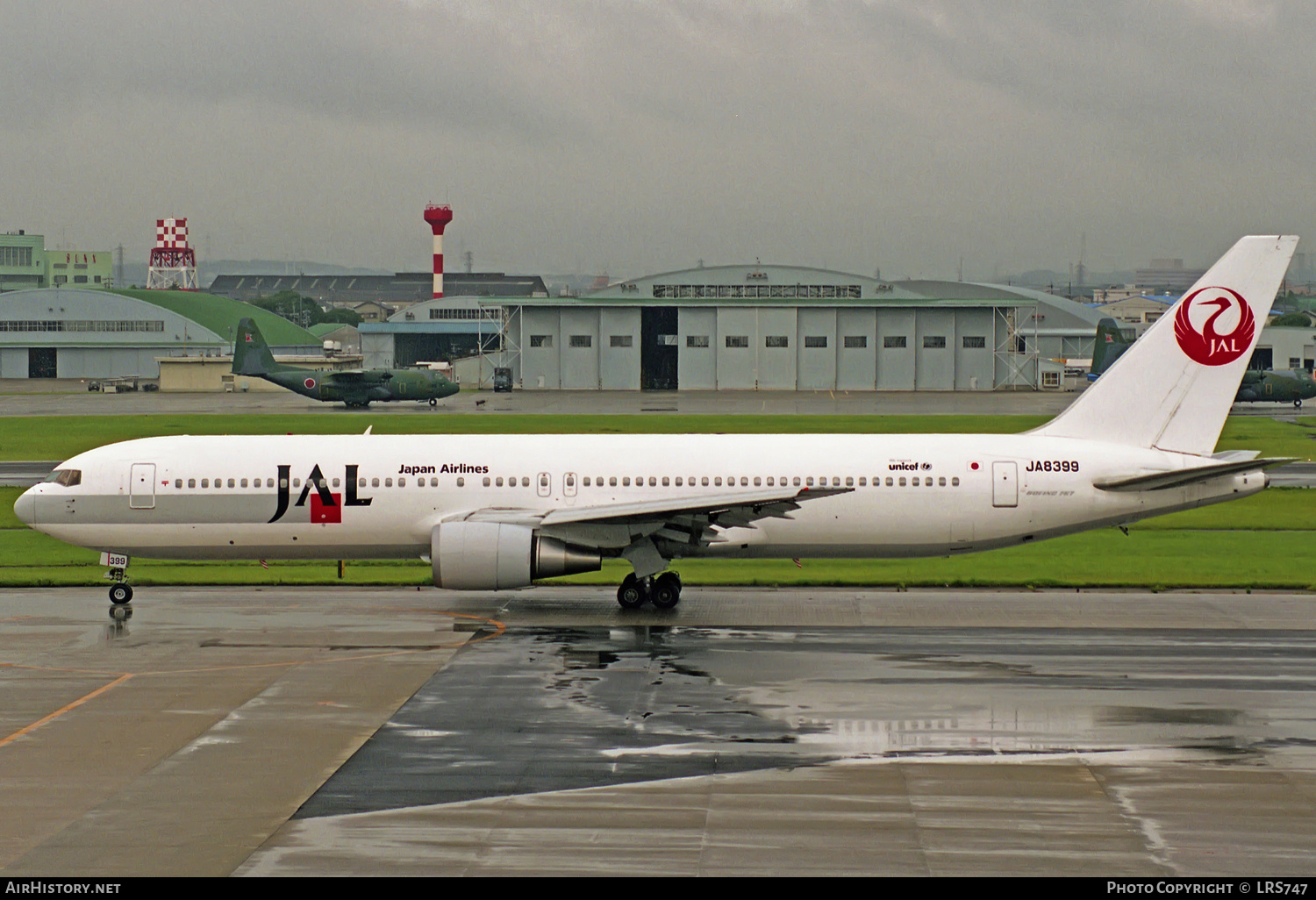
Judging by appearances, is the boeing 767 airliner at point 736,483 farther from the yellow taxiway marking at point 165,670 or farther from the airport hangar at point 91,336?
the airport hangar at point 91,336

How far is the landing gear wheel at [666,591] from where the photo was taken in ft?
102

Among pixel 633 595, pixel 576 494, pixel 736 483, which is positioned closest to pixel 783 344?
pixel 736 483

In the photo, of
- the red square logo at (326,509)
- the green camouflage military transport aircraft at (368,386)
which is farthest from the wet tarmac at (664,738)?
the green camouflage military transport aircraft at (368,386)

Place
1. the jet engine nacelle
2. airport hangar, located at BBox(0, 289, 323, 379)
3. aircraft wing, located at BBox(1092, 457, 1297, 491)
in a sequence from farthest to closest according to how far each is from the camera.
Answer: airport hangar, located at BBox(0, 289, 323, 379)
aircraft wing, located at BBox(1092, 457, 1297, 491)
the jet engine nacelle

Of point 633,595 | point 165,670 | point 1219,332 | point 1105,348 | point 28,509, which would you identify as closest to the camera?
point 165,670

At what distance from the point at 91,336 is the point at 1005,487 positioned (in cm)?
15391

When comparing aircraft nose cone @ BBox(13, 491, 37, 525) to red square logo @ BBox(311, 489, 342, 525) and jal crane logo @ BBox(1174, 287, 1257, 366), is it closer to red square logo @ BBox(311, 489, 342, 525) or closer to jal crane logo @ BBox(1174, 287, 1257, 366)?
red square logo @ BBox(311, 489, 342, 525)

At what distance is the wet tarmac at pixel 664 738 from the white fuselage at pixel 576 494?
1690mm

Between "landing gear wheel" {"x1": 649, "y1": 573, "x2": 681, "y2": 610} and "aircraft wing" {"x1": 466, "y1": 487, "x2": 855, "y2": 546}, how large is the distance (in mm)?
946

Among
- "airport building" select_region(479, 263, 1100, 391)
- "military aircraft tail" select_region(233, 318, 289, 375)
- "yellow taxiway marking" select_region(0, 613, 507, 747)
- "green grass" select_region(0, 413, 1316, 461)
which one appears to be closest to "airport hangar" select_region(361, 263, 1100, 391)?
"airport building" select_region(479, 263, 1100, 391)

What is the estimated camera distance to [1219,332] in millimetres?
32625

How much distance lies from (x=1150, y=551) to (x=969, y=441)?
30.7 feet

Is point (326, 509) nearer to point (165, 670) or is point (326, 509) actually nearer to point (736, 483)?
point (165, 670)

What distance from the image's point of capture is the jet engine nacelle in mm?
29500
